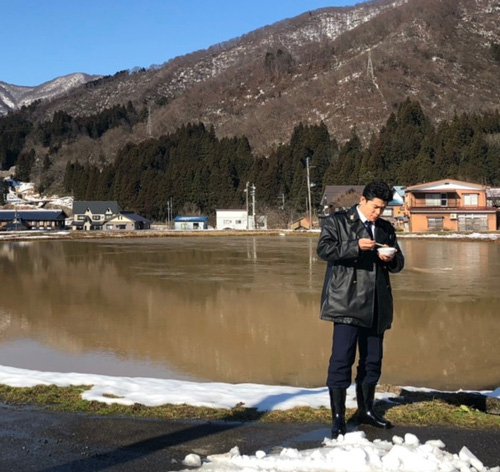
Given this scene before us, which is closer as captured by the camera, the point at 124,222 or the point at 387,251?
the point at 387,251

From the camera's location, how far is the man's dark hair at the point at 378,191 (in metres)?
3.48

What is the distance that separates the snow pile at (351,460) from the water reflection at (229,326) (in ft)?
10.3

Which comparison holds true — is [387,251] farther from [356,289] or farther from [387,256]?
[356,289]

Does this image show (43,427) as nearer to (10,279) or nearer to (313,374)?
(313,374)

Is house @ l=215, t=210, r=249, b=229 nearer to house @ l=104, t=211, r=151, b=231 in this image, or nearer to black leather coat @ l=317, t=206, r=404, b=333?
house @ l=104, t=211, r=151, b=231

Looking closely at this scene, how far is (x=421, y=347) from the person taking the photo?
7.38 metres

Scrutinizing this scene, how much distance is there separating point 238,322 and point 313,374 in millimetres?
3154

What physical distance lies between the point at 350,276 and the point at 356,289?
0.09 m

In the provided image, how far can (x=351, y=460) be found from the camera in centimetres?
265

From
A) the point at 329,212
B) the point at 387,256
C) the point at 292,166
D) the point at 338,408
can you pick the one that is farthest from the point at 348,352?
the point at 292,166

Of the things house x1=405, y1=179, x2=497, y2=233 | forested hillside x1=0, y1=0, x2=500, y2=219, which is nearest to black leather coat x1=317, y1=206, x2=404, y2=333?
house x1=405, y1=179, x2=497, y2=233

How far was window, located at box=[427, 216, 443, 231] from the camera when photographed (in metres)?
47.3

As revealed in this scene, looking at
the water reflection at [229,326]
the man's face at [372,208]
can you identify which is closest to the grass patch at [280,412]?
the man's face at [372,208]

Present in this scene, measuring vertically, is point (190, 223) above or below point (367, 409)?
above
